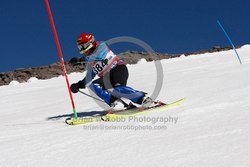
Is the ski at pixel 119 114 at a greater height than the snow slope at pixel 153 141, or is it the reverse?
the ski at pixel 119 114

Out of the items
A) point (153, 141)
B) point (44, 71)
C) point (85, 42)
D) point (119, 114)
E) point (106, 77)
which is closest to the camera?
point (153, 141)

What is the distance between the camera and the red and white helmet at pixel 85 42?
6.76 meters

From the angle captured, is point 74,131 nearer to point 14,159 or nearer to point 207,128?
point 14,159

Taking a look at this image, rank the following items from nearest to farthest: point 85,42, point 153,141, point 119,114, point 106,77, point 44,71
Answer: point 153,141, point 119,114, point 85,42, point 106,77, point 44,71

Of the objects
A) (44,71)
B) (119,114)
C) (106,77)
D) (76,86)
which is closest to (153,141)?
(119,114)

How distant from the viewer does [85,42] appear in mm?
6758

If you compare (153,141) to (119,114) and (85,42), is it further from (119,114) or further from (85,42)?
(85,42)

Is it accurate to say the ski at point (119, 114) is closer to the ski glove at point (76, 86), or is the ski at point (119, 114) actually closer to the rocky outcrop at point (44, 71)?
the ski glove at point (76, 86)

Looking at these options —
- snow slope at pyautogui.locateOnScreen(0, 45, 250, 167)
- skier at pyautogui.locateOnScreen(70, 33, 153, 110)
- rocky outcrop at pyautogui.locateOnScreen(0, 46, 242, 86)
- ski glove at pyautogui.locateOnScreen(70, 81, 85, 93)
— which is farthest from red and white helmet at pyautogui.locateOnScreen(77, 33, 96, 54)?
rocky outcrop at pyautogui.locateOnScreen(0, 46, 242, 86)

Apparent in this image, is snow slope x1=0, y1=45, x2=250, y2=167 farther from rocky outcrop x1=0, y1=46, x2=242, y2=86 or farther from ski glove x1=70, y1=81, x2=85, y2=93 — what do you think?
rocky outcrop x1=0, y1=46, x2=242, y2=86

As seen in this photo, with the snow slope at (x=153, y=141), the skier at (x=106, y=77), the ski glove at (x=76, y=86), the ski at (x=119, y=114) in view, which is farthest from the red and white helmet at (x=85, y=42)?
the snow slope at (x=153, y=141)

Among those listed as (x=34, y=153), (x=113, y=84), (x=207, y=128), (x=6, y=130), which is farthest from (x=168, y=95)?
(x=34, y=153)

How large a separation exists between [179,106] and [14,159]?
10.2 ft

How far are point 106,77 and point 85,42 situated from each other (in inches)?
27.3
